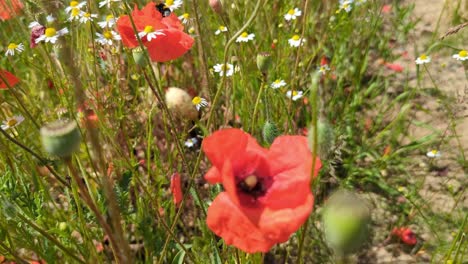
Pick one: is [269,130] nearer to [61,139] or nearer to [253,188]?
[253,188]

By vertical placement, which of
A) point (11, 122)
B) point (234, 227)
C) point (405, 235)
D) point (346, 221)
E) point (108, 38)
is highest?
point (346, 221)

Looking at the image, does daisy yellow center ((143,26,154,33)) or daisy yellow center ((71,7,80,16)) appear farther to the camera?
daisy yellow center ((71,7,80,16))

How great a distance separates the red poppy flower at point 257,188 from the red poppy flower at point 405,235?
1316 millimetres

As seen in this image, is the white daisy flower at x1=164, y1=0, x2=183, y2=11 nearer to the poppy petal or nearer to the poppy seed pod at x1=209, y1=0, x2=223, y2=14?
the poppy seed pod at x1=209, y1=0, x2=223, y2=14

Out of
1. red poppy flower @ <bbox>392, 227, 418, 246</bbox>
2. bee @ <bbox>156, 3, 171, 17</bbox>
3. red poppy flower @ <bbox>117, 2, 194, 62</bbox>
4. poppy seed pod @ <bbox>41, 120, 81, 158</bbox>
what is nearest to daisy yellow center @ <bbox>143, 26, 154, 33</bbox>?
red poppy flower @ <bbox>117, 2, 194, 62</bbox>

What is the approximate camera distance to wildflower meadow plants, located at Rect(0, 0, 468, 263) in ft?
2.85

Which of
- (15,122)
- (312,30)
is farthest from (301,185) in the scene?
(312,30)

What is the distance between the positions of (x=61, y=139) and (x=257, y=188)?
1.31 feet

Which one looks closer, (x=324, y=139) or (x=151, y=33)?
(x=324, y=139)

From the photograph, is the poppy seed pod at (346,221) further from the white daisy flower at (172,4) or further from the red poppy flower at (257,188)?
the white daisy flower at (172,4)

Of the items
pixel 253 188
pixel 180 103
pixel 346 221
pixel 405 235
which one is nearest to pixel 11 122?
pixel 180 103

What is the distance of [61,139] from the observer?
0.84 metres

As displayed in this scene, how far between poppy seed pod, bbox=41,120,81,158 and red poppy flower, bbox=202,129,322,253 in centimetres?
23

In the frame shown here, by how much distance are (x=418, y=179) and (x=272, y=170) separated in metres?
1.63
